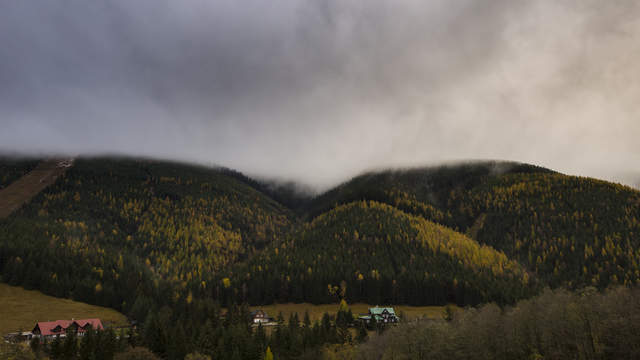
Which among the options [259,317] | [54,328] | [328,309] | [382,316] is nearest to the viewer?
[54,328]

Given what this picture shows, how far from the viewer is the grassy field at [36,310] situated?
140 metres

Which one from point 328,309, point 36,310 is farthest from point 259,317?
point 36,310

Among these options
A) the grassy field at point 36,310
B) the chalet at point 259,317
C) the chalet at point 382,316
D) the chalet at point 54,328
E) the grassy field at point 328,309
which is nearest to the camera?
the chalet at point 54,328

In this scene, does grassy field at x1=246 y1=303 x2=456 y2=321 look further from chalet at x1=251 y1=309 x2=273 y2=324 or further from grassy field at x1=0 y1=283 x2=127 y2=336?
grassy field at x1=0 y1=283 x2=127 y2=336

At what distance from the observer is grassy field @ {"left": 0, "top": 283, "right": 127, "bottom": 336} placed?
140 meters

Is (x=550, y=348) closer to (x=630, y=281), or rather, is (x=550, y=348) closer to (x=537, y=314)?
(x=537, y=314)

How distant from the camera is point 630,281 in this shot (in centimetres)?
19112

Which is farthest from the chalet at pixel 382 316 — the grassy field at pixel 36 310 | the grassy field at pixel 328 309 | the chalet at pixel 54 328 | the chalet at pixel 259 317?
the grassy field at pixel 36 310

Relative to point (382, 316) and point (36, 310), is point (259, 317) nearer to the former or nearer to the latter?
point (382, 316)

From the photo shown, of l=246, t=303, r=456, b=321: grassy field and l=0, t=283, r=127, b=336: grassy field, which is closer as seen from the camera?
l=0, t=283, r=127, b=336: grassy field

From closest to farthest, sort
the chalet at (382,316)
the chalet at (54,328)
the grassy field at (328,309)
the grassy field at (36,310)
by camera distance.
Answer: the chalet at (54,328) → the grassy field at (36,310) → the chalet at (382,316) → the grassy field at (328,309)

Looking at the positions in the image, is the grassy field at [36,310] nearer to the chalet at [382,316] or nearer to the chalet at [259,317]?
the chalet at [259,317]

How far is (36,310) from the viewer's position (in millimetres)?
151750

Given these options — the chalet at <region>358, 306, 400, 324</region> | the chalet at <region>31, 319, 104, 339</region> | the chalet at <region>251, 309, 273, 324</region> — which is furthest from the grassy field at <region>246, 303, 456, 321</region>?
the chalet at <region>31, 319, 104, 339</region>
